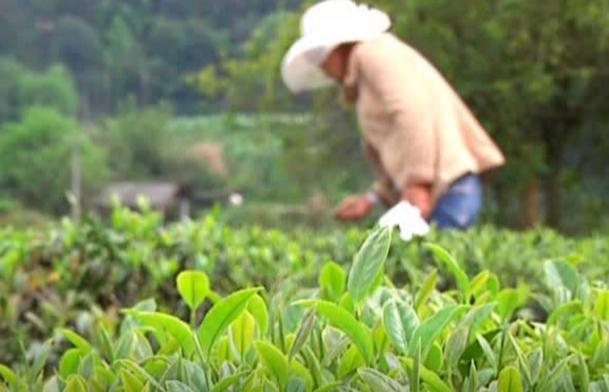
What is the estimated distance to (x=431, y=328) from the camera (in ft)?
4.42

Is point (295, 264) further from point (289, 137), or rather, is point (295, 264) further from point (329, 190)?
point (329, 190)

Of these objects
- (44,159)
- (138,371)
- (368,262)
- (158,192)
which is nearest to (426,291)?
(368,262)

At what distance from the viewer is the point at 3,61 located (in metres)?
26.1

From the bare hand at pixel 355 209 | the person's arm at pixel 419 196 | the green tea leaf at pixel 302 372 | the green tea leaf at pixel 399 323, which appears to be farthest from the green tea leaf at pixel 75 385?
the bare hand at pixel 355 209

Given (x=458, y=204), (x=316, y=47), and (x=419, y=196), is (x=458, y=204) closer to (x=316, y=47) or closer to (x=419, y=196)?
(x=419, y=196)

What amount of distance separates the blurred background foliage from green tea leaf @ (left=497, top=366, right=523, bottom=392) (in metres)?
7.83

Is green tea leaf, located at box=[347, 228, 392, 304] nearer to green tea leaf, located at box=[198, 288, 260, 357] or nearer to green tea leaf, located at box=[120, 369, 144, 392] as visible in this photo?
green tea leaf, located at box=[198, 288, 260, 357]

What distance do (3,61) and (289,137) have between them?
1365cm

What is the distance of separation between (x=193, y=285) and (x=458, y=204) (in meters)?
2.75

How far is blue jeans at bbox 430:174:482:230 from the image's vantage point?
419cm

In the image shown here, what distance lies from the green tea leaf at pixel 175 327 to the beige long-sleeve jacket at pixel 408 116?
258 cm

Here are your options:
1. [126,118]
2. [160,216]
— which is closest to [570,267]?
[160,216]

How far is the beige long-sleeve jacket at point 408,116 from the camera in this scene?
3.97 meters

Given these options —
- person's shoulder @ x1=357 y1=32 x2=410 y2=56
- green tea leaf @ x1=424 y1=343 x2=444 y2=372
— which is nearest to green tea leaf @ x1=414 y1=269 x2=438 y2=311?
green tea leaf @ x1=424 y1=343 x2=444 y2=372
